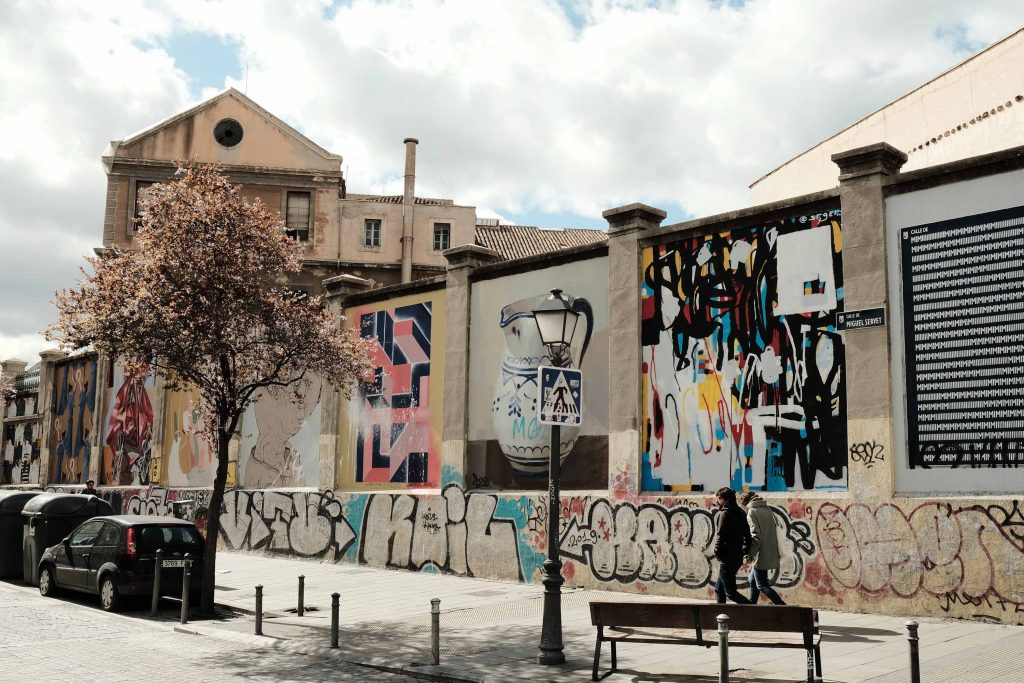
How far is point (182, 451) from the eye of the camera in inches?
1009

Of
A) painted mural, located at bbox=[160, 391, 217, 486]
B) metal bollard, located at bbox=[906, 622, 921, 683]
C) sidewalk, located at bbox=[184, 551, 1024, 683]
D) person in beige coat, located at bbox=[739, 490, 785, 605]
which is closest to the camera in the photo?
metal bollard, located at bbox=[906, 622, 921, 683]

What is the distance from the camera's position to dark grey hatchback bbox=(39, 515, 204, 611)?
1350 cm

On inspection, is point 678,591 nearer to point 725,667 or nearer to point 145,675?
point 725,667

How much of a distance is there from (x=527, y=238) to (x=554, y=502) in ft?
117

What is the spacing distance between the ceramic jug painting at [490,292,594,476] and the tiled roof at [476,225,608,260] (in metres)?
25.2

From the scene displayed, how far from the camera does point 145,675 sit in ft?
29.4


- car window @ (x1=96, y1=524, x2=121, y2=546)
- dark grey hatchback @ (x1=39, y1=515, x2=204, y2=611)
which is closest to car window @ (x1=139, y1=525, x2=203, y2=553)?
dark grey hatchback @ (x1=39, y1=515, x2=204, y2=611)

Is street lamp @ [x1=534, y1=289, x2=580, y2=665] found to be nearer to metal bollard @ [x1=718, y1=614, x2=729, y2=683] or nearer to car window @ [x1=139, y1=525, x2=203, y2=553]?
metal bollard @ [x1=718, y1=614, x2=729, y2=683]

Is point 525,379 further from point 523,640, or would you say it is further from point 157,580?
point 157,580

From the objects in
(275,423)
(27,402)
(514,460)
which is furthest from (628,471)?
(27,402)

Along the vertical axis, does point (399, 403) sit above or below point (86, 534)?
above

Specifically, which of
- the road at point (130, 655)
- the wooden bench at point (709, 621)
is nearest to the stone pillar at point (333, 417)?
the road at point (130, 655)

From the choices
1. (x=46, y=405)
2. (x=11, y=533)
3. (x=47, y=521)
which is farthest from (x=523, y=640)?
(x=46, y=405)

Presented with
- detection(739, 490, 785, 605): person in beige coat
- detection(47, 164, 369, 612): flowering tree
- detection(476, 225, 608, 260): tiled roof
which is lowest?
detection(739, 490, 785, 605): person in beige coat
